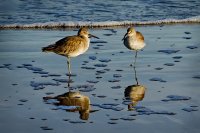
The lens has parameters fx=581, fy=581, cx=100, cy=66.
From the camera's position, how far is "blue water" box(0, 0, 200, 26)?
1822cm

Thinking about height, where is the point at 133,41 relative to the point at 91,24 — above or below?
above

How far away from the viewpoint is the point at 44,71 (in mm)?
11117

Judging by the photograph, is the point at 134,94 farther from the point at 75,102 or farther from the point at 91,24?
the point at 91,24

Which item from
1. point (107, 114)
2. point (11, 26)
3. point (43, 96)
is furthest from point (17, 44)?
point (107, 114)

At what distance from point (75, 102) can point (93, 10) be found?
10922 millimetres

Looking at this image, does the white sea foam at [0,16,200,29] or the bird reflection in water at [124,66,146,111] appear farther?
Result: the white sea foam at [0,16,200,29]

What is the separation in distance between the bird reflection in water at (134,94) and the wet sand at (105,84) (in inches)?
0.7

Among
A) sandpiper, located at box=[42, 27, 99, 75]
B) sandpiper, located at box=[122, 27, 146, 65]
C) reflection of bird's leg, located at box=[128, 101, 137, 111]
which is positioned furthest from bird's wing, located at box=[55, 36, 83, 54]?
reflection of bird's leg, located at box=[128, 101, 137, 111]

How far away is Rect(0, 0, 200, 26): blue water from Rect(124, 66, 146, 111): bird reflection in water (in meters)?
7.99

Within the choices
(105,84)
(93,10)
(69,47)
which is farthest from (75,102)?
(93,10)

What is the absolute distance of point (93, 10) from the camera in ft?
64.6

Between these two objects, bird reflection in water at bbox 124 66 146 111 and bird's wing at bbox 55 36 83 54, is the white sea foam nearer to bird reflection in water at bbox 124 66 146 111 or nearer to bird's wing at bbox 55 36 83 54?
bird's wing at bbox 55 36 83 54

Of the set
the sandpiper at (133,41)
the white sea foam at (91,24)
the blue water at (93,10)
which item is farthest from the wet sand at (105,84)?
the blue water at (93,10)

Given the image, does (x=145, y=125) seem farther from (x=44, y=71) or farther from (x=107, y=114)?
(x=44, y=71)
